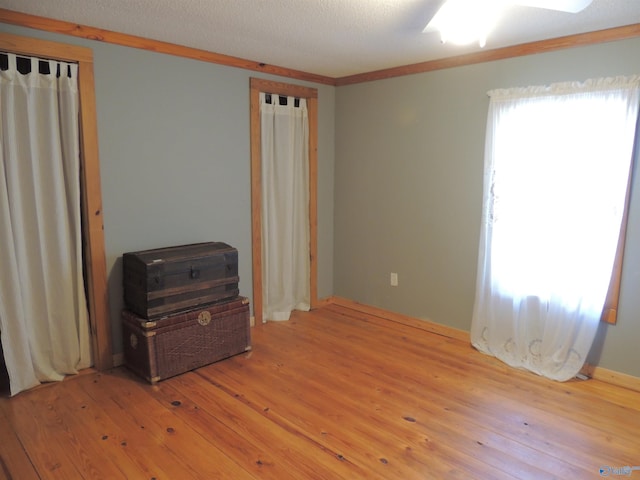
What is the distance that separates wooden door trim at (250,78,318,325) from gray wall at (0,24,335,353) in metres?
0.06

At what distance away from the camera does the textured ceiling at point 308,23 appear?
2.37m

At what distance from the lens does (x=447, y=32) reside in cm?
233

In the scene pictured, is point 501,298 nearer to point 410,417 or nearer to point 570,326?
point 570,326

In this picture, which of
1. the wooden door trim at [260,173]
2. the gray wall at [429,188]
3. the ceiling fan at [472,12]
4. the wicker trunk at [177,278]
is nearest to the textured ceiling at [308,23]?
the ceiling fan at [472,12]

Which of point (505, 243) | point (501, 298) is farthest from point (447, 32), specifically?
point (501, 298)

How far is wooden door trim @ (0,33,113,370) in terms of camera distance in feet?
8.94

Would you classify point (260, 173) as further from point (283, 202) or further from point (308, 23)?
point (308, 23)

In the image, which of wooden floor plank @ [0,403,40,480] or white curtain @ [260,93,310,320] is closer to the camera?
wooden floor plank @ [0,403,40,480]

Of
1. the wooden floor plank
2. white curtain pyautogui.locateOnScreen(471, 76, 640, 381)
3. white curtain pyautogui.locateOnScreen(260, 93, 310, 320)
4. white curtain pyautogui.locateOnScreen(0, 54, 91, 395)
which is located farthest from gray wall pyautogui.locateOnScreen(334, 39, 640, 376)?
the wooden floor plank

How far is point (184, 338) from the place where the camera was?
3008mm

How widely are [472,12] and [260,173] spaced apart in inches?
87.5

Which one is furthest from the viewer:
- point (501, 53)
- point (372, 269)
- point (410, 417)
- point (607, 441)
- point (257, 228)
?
point (372, 269)

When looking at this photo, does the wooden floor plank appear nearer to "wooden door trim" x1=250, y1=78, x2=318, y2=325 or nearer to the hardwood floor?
the hardwood floor

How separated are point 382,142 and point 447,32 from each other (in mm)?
1760
